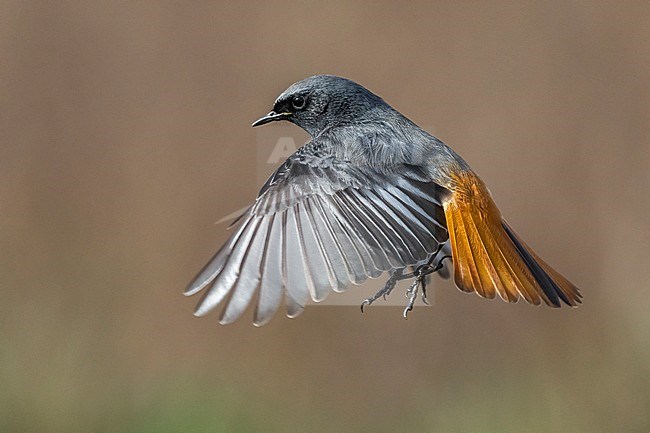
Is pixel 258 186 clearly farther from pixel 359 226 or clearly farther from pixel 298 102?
pixel 359 226

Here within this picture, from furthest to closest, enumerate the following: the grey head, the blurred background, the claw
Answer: the blurred background, the grey head, the claw

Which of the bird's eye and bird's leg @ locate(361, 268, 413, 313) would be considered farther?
the bird's eye

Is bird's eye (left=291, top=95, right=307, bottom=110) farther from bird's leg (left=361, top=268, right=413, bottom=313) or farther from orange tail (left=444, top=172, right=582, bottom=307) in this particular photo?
bird's leg (left=361, top=268, right=413, bottom=313)

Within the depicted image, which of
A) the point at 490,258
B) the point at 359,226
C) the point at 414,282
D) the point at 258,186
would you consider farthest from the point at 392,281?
the point at 258,186

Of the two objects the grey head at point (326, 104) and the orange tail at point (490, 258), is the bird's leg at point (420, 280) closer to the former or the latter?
the orange tail at point (490, 258)

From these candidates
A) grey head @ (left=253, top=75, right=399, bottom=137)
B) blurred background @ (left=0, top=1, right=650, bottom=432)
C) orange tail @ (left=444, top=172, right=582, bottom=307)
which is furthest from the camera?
blurred background @ (left=0, top=1, right=650, bottom=432)

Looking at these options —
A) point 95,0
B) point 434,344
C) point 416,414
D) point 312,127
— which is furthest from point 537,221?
point 95,0

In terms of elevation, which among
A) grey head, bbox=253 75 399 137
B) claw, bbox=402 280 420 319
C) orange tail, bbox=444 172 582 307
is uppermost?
grey head, bbox=253 75 399 137

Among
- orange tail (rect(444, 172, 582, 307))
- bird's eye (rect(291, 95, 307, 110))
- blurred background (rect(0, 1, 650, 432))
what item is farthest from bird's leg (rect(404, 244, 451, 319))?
blurred background (rect(0, 1, 650, 432))

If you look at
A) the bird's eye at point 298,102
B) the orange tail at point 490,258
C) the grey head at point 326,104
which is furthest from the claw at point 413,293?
the bird's eye at point 298,102
